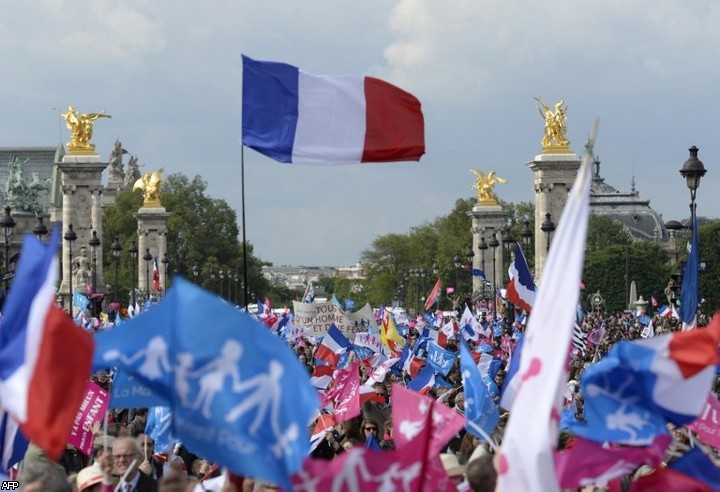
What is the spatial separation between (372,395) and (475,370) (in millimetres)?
5567

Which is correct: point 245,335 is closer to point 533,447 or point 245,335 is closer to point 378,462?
point 378,462

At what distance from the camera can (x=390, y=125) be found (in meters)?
11.0

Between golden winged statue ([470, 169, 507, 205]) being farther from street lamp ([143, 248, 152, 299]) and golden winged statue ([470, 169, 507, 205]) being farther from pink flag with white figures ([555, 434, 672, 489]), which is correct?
pink flag with white figures ([555, 434, 672, 489])

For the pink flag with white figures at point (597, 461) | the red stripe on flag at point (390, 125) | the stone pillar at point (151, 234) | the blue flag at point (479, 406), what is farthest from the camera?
the stone pillar at point (151, 234)

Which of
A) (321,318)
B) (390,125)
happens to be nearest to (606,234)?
(321,318)

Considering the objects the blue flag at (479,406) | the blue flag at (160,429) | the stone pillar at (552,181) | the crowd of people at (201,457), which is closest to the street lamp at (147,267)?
the stone pillar at (552,181)

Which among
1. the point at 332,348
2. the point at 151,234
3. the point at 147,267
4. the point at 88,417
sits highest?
the point at 151,234

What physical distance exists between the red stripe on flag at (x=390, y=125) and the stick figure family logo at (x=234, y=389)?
15.7 feet

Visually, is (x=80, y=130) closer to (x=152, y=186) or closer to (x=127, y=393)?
(x=152, y=186)

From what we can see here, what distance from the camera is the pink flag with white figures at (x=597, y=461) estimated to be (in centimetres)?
678

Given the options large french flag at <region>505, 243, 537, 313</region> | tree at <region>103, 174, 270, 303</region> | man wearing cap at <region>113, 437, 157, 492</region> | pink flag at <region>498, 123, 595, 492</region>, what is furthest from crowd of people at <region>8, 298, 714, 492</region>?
tree at <region>103, 174, 270, 303</region>

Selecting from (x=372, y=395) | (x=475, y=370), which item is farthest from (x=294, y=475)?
(x=372, y=395)

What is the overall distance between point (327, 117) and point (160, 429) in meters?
2.28

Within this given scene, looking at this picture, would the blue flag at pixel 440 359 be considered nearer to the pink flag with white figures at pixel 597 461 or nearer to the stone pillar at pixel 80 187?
the pink flag with white figures at pixel 597 461
